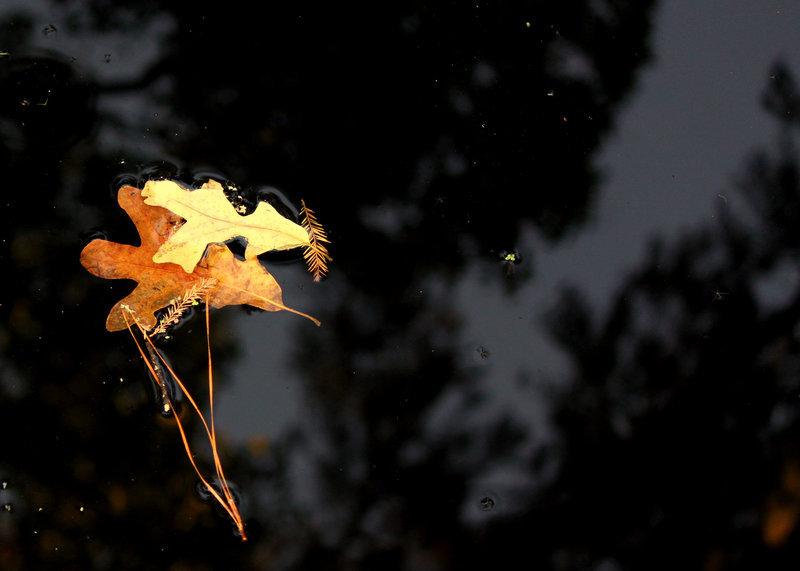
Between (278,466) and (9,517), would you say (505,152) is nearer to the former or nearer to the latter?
(278,466)

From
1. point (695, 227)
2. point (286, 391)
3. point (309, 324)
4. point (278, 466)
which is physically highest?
point (695, 227)

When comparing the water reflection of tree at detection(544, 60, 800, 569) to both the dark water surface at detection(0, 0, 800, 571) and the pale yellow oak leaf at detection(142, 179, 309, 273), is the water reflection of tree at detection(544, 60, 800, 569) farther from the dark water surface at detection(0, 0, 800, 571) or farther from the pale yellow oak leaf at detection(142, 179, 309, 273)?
the pale yellow oak leaf at detection(142, 179, 309, 273)

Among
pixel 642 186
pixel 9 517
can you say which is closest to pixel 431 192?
pixel 642 186

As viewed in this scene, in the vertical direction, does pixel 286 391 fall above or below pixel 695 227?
below

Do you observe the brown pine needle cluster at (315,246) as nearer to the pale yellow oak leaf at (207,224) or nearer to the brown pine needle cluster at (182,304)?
the pale yellow oak leaf at (207,224)

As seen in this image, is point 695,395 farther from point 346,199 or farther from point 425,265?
point 346,199

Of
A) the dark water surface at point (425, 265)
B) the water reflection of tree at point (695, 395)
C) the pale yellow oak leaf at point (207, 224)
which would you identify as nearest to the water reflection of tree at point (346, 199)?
the dark water surface at point (425, 265)
